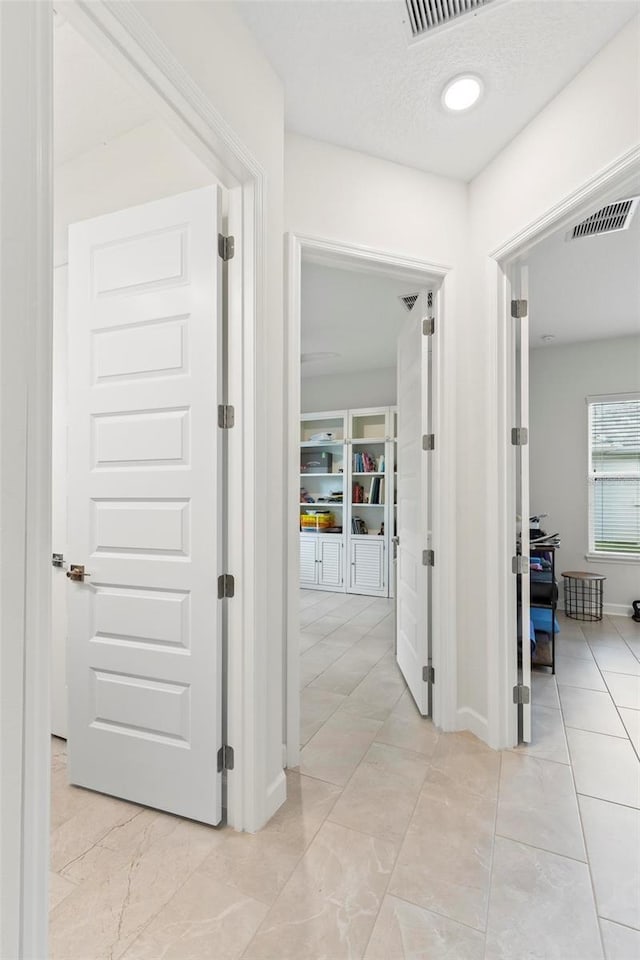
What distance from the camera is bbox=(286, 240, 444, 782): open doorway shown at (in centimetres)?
233

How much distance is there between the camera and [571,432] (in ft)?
16.0

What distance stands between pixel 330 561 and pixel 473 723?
136 inches

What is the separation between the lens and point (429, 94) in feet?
6.09

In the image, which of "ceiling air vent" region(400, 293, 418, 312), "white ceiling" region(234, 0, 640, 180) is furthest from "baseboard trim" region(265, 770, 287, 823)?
"ceiling air vent" region(400, 293, 418, 312)

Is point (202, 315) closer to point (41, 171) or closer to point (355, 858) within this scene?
point (41, 171)

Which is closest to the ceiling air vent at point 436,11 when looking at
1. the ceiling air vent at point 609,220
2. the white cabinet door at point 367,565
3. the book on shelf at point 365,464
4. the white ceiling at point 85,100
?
the white ceiling at point 85,100

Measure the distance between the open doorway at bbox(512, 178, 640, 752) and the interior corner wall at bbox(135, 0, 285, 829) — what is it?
1182 mm

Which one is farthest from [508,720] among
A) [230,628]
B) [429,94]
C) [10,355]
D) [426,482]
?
[429,94]

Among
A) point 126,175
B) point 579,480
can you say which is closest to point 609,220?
point 126,175

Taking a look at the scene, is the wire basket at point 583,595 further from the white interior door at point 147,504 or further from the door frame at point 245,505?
the white interior door at point 147,504

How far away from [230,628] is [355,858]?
0.86m

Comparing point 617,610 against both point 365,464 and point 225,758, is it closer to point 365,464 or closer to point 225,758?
point 365,464

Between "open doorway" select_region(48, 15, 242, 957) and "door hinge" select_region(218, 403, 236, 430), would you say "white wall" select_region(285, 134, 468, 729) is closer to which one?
"open doorway" select_region(48, 15, 242, 957)

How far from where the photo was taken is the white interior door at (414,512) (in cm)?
248
